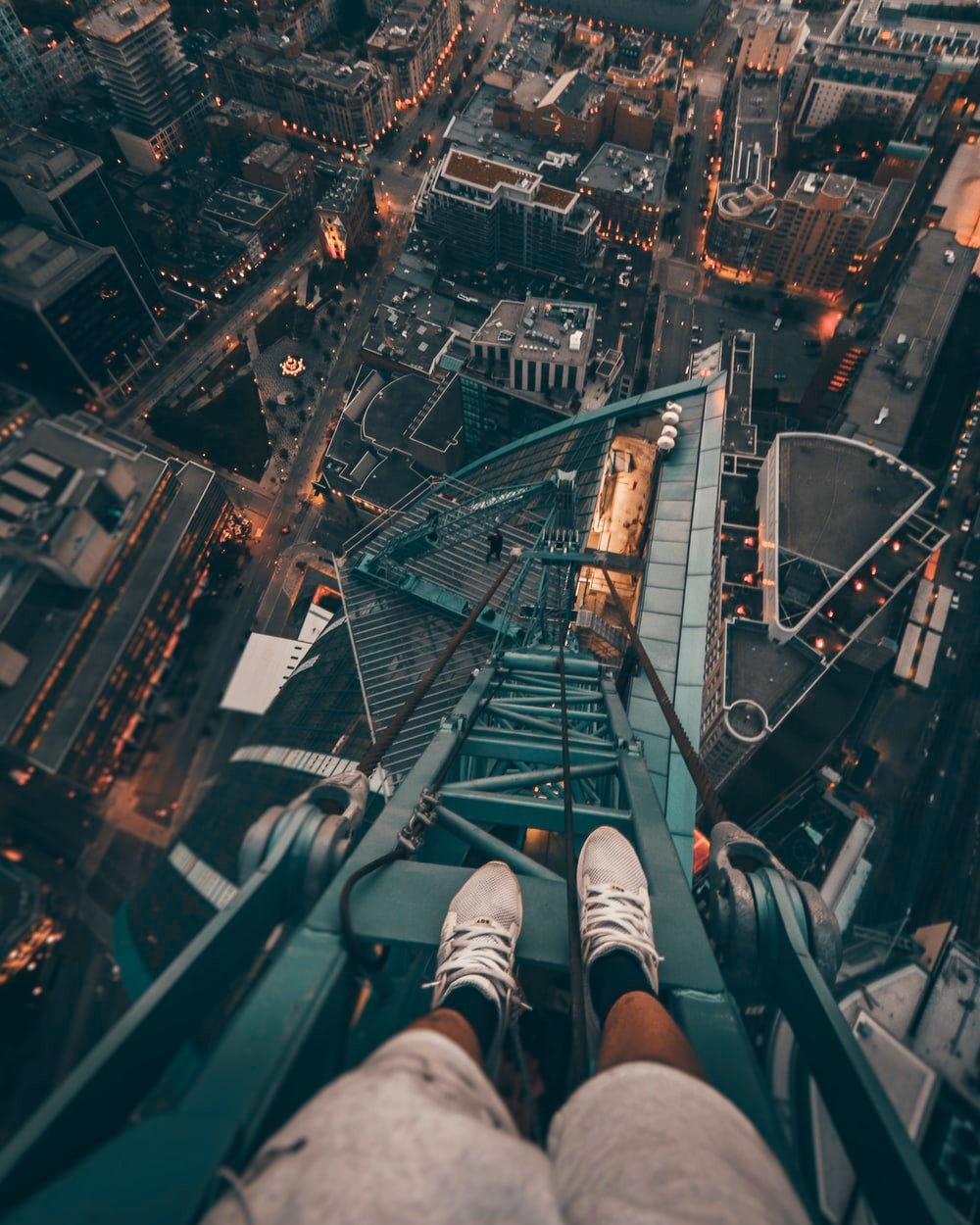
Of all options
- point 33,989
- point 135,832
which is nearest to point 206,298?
point 135,832

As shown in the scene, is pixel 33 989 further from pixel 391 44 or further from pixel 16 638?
pixel 391 44

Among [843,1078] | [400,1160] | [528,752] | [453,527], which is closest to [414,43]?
[453,527]

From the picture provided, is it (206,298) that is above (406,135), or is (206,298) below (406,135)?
below

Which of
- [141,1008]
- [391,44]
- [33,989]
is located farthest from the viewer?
[391,44]

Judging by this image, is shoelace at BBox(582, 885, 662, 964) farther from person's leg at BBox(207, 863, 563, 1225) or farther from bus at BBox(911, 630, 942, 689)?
bus at BBox(911, 630, 942, 689)

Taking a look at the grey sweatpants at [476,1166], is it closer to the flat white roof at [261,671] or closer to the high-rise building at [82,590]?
the flat white roof at [261,671]

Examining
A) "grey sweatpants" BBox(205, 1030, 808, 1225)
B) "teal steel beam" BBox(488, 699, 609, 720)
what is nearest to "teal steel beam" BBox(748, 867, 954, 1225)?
"grey sweatpants" BBox(205, 1030, 808, 1225)

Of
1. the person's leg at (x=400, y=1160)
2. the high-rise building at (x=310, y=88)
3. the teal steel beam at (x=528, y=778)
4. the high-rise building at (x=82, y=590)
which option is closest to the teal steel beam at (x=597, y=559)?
the teal steel beam at (x=528, y=778)
